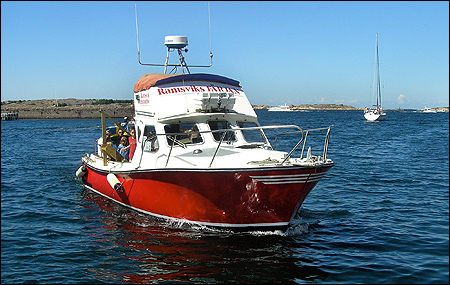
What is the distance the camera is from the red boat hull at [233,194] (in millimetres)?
9250

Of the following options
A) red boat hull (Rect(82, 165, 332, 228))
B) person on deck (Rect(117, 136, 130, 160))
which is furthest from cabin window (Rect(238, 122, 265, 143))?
person on deck (Rect(117, 136, 130, 160))

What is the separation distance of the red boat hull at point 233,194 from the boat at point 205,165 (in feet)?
0.07

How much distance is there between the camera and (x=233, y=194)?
9578 mm

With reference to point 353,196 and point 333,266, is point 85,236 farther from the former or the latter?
point 353,196

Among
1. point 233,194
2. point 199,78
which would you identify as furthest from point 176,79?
point 233,194

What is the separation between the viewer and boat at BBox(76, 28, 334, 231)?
9.34m

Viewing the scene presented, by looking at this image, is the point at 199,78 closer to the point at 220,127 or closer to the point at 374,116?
the point at 220,127

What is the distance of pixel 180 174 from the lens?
32.8 feet

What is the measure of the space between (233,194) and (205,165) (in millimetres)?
930

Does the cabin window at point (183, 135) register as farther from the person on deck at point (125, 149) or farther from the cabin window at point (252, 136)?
the person on deck at point (125, 149)

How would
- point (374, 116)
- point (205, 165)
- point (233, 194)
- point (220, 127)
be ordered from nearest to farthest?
1. point (233, 194)
2. point (205, 165)
3. point (220, 127)
4. point (374, 116)

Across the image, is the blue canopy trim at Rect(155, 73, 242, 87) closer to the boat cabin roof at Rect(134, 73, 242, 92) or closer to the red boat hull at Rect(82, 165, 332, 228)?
the boat cabin roof at Rect(134, 73, 242, 92)

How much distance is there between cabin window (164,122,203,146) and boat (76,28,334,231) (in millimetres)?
16

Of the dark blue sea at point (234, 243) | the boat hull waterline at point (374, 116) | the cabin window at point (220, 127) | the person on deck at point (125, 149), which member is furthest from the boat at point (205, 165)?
the boat hull waterline at point (374, 116)
